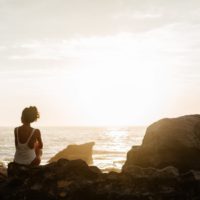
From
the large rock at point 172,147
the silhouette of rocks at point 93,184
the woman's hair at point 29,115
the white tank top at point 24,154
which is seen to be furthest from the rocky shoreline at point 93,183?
the large rock at point 172,147

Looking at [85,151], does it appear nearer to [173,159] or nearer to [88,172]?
[173,159]

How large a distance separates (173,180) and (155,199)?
722 mm

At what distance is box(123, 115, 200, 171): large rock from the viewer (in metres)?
14.3

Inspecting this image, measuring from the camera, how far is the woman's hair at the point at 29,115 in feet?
30.0

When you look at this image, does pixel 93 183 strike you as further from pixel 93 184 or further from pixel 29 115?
pixel 29 115

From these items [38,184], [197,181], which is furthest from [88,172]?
[197,181]

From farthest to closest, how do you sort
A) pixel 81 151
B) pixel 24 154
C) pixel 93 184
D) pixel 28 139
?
pixel 81 151 → pixel 24 154 → pixel 28 139 → pixel 93 184

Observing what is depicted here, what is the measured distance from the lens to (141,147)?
1548 cm

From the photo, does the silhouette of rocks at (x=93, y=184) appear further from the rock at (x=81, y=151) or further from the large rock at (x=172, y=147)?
the rock at (x=81, y=151)

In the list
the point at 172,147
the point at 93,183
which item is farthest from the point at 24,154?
the point at 172,147

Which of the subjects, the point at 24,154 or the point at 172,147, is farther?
the point at 172,147

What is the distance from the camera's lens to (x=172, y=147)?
48.2 feet

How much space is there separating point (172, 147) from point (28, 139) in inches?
289

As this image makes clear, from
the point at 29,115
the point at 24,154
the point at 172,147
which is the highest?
the point at 29,115
